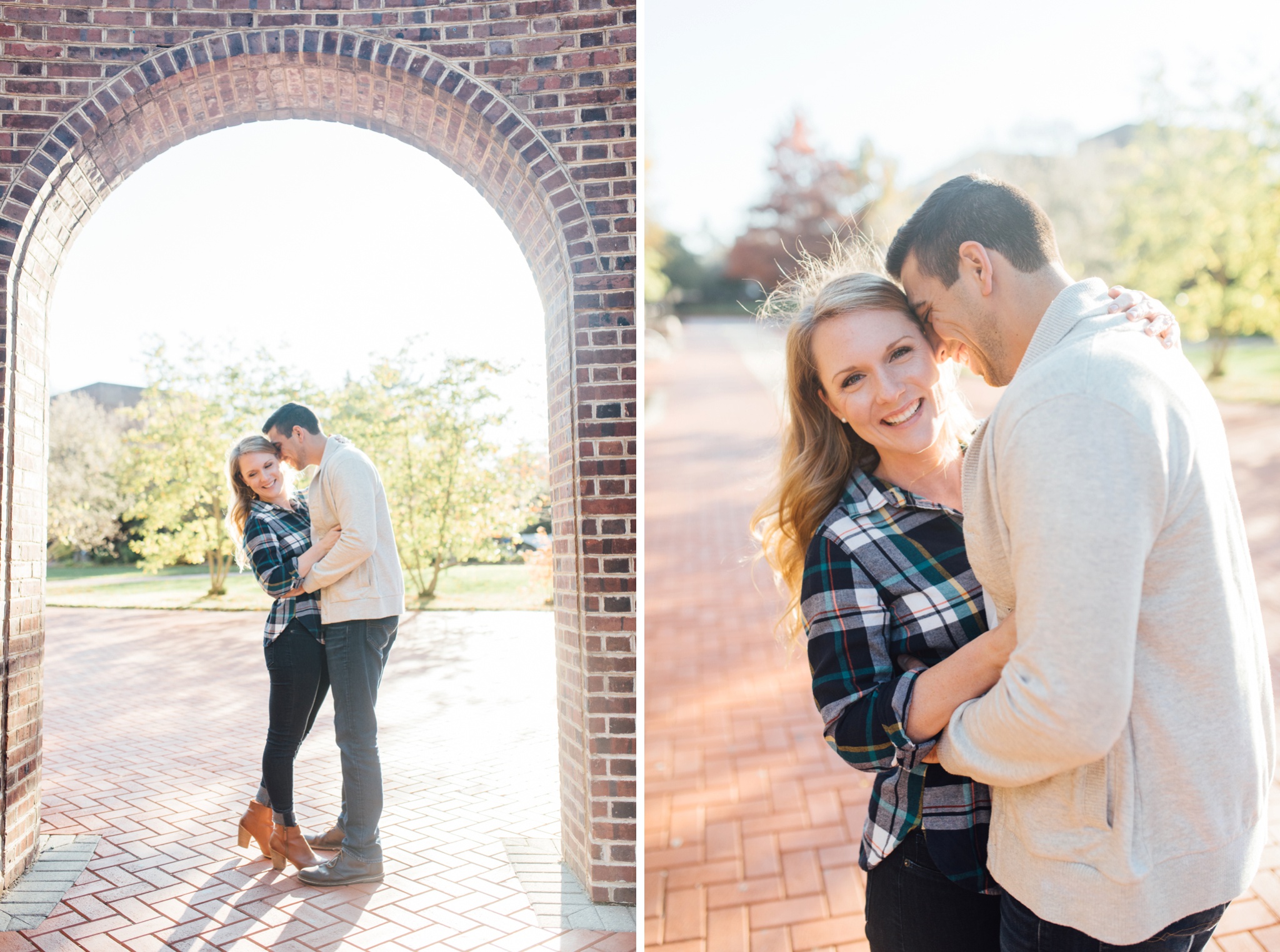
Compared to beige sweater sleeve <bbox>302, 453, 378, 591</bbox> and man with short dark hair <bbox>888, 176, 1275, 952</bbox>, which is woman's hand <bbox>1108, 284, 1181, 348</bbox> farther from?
beige sweater sleeve <bbox>302, 453, 378, 591</bbox>

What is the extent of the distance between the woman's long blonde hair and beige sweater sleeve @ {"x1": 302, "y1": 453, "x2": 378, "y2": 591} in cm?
196

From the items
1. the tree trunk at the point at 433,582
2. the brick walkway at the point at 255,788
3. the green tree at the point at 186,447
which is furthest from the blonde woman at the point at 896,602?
the green tree at the point at 186,447

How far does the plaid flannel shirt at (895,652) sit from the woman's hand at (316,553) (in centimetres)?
236

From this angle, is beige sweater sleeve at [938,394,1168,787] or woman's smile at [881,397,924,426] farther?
woman's smile at [881,397,924,426]

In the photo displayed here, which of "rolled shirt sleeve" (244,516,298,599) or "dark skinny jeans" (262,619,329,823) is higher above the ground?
"rolled shirt sleeve" (244,516,298,599)

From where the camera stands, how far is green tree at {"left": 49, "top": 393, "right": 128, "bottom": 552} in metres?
12.8

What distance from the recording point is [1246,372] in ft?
58.9

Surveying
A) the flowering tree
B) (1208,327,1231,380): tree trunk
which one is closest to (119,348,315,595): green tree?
(1208,327,1231,380): tree trunk

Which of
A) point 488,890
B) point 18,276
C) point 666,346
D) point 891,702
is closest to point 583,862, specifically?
point 488,890

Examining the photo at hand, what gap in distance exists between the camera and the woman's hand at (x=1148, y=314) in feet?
3.96

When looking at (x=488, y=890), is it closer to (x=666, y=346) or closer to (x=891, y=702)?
(x=891, y=702)

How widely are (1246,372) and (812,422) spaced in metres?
20.5

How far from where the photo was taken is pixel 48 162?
332 cm

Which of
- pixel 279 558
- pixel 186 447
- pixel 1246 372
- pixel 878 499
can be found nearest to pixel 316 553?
pixel 279 558
